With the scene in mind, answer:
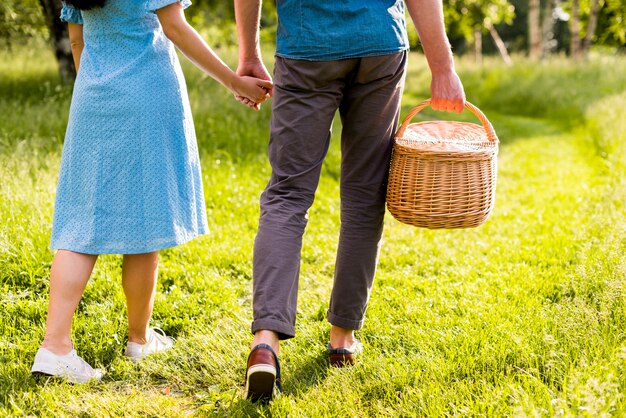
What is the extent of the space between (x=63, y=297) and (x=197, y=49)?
43.3 inches

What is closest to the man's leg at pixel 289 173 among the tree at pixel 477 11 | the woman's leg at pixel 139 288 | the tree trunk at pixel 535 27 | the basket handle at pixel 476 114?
the basket handle at pixel 476 114

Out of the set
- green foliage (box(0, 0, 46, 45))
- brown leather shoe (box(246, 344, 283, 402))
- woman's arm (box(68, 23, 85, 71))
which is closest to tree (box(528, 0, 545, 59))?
green foliage (box(0, 0, 46, 45))

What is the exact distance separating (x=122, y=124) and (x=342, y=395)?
4.37ft

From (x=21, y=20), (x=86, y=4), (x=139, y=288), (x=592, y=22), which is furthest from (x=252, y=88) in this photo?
(x=592, y=22)

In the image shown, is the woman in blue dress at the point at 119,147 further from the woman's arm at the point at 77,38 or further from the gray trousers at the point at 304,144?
the gray trousers at the point at 304,144

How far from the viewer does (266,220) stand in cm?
267

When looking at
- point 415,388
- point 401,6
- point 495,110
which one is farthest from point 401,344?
point 495,110

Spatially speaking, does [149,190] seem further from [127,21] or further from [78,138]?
[127,21]

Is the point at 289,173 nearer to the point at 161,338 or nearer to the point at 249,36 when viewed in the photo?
the point at 249,36

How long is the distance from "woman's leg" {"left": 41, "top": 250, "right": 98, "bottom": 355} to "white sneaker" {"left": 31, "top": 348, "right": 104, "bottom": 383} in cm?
3

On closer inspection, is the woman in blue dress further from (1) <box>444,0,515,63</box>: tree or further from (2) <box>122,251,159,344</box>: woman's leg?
(1) <box>444,0,515,63</box>: tree

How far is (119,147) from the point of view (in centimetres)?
280

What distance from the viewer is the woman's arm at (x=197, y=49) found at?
2715 mm

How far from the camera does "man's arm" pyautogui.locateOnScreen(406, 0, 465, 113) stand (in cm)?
267
